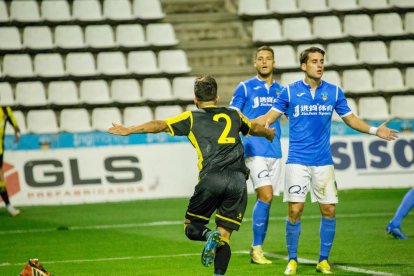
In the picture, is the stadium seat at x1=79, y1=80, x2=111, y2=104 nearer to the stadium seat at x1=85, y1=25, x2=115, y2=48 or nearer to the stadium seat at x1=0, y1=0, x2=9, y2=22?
the stadium seat at x1=85, y1=25, x2=115, y2=48

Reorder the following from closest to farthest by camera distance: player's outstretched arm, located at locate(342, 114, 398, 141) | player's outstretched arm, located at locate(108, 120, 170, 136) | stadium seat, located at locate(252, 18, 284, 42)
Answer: player's outstretched arm, located at locate(108, 120, 170, 136) < player's outstretched arm, located at locate(342, 114, 398, 141) < stadium seat, located at locate(252, 18, 284, 42)

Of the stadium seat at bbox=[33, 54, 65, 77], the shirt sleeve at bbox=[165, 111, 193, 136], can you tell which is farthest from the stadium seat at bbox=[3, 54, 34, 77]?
the shirt sleeve at bbox=[165, 111, 193, 136]

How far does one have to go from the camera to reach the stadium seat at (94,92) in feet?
68.8

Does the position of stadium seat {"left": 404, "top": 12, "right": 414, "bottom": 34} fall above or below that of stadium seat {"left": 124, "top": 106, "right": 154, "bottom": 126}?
above

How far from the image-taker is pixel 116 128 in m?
8.06

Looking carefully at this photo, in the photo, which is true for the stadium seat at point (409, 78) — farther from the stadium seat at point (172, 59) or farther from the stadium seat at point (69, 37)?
the stadium seat at point (69, 37)

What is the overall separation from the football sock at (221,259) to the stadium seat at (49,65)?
1383 centimetres

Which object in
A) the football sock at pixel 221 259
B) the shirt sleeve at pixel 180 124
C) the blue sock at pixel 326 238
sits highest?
the shirt sleeve at pixel 180 124

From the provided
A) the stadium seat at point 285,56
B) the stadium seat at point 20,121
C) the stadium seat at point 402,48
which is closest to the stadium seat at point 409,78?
the stadium seat at point 402,48

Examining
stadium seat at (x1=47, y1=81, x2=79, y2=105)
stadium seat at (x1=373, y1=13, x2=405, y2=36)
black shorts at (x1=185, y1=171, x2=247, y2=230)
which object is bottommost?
black shorts at (x1=185, y1=171, x2=247, y2=230)

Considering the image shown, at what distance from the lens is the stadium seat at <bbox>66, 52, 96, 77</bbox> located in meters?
21.5

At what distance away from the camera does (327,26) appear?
23391 mm

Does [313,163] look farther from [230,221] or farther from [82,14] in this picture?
[82,14]

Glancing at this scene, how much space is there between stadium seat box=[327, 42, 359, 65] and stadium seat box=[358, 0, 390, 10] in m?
1.74
